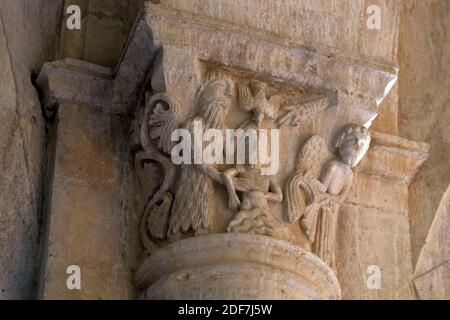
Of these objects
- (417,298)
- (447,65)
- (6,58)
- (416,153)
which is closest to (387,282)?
(417,298)

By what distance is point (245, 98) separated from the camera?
3531 mm

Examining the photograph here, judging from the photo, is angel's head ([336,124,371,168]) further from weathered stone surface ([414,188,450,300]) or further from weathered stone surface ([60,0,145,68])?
weathered stone surface ([60,0,145,68])

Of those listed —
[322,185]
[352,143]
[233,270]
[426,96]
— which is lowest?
[233,270]

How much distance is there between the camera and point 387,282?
3.69 m

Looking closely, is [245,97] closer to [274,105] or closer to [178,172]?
[274,105]

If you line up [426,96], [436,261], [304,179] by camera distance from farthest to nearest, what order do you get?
1. [426,96]
2. [436,261]
3. [304,179]

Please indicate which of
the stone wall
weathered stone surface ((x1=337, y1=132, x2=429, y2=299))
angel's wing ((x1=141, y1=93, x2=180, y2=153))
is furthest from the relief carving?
the stone wall

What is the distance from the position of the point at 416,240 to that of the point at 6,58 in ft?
4.07

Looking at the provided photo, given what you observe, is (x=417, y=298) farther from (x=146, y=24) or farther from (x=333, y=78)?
(x=146, y=24)

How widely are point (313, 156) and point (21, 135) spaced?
785 mm

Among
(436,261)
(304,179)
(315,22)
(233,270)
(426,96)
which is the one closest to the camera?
(233,270)

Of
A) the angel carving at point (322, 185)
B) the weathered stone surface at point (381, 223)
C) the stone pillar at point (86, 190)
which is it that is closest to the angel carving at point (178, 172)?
the stone pillar at point (86, 190)

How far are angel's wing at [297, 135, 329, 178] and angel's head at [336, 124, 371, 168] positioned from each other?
0.05 meters

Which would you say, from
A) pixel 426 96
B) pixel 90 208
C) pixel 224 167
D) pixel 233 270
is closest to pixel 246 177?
pixel 224 167
